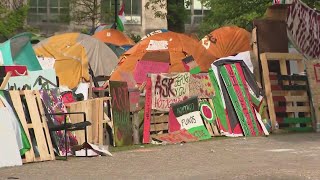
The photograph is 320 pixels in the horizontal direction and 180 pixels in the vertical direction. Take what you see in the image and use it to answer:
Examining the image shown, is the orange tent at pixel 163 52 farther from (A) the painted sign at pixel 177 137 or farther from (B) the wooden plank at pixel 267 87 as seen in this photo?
(A) the painted sign at pixel 177 137

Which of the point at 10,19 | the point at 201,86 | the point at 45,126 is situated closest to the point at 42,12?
the point at 10,19

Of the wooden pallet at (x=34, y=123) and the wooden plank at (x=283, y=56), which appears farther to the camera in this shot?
the wooden plank at (x=283, y=56)

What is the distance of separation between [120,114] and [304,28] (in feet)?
22.4

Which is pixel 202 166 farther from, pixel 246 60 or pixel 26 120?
pixel 246 60

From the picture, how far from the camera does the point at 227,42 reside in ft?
68.1

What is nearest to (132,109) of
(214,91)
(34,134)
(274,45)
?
(214,91)

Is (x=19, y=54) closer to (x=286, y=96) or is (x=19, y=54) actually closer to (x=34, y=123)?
(x=34, y=123)

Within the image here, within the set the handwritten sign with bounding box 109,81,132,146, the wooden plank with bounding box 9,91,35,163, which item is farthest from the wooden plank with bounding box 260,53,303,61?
the wooden plank with bounding box 9,91,35,163

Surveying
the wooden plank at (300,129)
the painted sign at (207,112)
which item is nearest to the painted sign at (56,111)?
the painted sign at (207,112)

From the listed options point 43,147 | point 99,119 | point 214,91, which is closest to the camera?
point 43,147

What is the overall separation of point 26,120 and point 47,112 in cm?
68

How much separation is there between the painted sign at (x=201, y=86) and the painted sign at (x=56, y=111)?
3.61 meters

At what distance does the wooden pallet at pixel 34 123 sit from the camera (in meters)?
11.1

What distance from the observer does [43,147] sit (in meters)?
11.2
